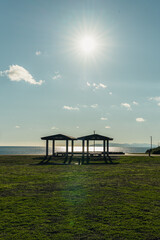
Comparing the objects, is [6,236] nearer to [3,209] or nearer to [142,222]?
[3,209]

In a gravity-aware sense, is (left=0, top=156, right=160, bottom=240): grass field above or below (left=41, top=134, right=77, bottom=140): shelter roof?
below

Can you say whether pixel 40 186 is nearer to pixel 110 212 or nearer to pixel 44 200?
pixel 44 200

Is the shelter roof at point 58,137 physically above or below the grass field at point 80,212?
above

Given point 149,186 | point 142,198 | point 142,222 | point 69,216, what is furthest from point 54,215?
point 149,186

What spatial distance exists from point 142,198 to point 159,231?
10.2 ft

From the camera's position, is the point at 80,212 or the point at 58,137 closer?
the point at 80,212

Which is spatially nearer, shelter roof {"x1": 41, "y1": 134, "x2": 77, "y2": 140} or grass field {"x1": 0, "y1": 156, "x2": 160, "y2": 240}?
grass field {"x1": 0, "y1": 156, "x2": 160, "y2": 240}

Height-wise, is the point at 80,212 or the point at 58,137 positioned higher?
the point at 58,137

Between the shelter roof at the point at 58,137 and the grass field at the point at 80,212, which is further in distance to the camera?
Result: the shelter roof at the point at 58,137

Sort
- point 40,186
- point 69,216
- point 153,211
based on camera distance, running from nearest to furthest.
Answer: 1. point 69,216
2. point 153,211
3. point 40,186

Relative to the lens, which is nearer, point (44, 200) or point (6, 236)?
point (6, 236)

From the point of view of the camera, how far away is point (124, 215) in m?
6.64

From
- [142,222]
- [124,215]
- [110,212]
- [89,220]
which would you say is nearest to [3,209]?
[89,220]

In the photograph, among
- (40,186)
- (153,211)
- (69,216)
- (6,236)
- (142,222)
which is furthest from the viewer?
(40,186)
